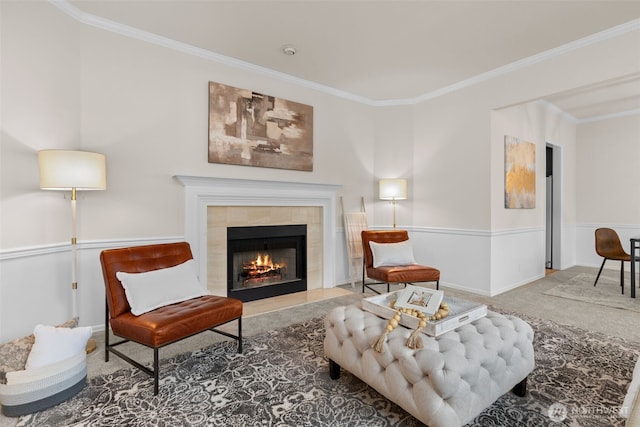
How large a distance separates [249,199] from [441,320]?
2686 mm

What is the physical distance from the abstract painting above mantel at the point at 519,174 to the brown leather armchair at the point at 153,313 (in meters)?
4.02

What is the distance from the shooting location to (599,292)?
430cm

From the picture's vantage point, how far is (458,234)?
14.8 ft

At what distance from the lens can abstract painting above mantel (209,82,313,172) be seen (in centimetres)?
361

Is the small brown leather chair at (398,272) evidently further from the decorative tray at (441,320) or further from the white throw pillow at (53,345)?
the white throw pillow at (53,345)

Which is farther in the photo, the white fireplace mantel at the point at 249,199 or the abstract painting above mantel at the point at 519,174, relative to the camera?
the abstract painting above mantel at the point at 519,174

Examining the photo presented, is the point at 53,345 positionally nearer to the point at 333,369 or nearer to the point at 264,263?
the point at 333,369

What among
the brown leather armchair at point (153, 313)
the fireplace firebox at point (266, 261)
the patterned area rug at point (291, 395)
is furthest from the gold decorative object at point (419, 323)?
the fireplace firebox at point (266, 261)

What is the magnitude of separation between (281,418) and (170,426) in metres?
0.58

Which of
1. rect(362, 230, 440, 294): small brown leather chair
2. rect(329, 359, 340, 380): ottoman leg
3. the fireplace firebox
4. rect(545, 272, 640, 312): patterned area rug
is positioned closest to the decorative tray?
rect(329, 359, 340, 380): ottoman leg

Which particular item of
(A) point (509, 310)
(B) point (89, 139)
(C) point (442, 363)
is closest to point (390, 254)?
(A) point (509, 310)

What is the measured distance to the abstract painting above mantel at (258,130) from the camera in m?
3.61

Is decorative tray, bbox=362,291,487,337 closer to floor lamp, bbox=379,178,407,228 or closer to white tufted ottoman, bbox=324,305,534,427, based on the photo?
white tufted ottoman, bbox=324,305,534,427

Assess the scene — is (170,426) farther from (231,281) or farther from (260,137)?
(260,137)
